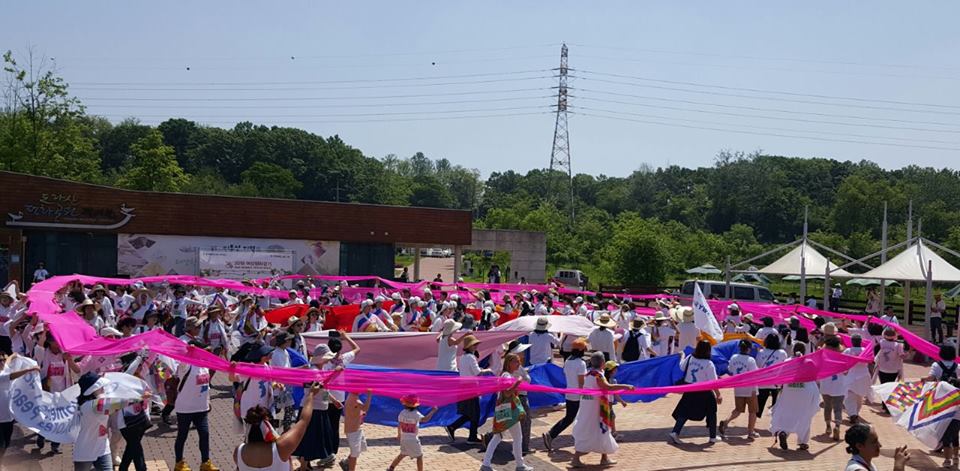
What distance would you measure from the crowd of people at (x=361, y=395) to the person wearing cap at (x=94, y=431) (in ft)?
0.04

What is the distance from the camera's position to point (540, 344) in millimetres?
14773

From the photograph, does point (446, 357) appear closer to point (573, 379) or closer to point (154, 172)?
point (573, 379)

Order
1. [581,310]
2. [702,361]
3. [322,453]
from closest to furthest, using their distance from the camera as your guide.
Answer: [322,453]
[702,361]
[581,310]

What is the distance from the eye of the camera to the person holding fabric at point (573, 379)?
11.4 m

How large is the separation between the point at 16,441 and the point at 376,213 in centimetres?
2907

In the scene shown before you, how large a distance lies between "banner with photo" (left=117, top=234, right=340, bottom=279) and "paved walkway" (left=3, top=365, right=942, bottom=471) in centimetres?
2406

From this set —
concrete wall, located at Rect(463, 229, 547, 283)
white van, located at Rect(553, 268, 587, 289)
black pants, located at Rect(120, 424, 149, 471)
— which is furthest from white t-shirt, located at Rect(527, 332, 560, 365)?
concrete wall, located at Rect(463, 229, 547, 283)

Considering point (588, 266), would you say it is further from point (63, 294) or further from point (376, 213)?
point (63, 294)

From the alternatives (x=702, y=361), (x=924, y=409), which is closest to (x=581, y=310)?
(x=702, y=361)

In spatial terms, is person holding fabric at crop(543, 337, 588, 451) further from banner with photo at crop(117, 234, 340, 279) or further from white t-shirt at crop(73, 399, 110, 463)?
banner with photo at crop(117, 234, 340, 279)

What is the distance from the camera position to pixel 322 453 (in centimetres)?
978

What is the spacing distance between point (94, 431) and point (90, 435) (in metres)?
0.05

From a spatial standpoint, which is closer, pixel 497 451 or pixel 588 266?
pixel 497 451

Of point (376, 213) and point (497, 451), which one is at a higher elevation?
point (376, 213)
